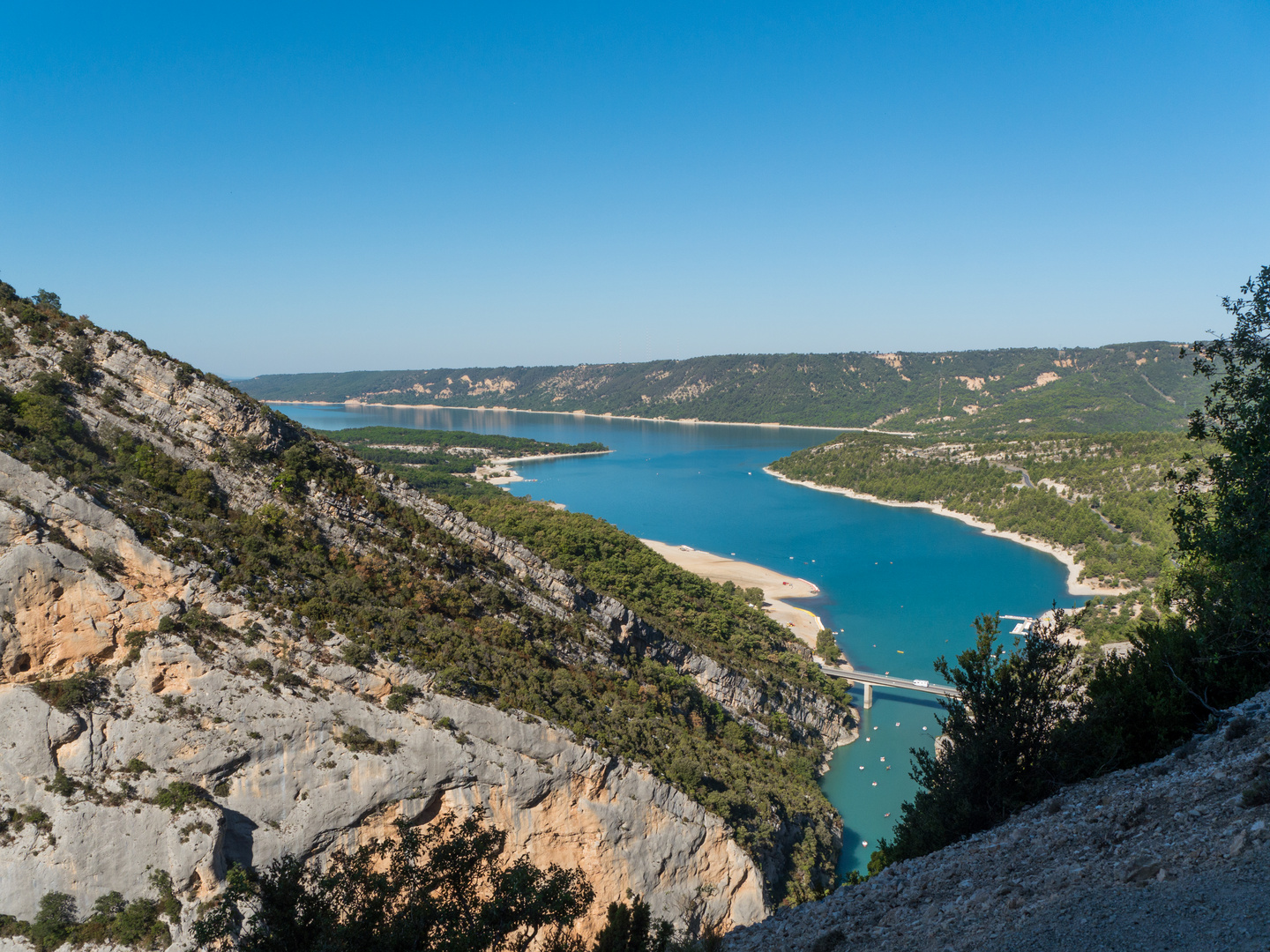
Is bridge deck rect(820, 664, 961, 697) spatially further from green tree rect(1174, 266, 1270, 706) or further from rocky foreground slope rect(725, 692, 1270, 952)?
rocky foreground slope rect(725, 692, 1270, 952)

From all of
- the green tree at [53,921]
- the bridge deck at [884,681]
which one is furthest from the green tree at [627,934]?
the bridge deck at [884,681]

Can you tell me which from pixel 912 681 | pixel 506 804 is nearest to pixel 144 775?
pixel 506 804

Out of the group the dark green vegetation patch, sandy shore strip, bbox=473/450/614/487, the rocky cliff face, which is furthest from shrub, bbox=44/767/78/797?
sandy shore strip, bbox=473/450/614/487

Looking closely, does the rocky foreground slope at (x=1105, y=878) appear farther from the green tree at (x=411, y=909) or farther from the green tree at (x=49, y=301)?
the green tree at (x=49, y=301)

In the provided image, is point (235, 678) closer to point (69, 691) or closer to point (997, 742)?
point (69, 691)

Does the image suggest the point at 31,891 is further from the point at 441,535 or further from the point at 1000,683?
the point at 1000,683

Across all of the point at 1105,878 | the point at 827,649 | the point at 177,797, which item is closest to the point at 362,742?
the point at 177,797

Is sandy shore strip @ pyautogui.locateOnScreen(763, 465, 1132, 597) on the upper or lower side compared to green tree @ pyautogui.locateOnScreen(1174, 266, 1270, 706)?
lower

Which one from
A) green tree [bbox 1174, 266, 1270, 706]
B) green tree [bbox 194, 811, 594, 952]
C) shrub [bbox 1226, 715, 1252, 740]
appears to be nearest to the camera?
green tree [bbox 194, 811, 594, 952]
